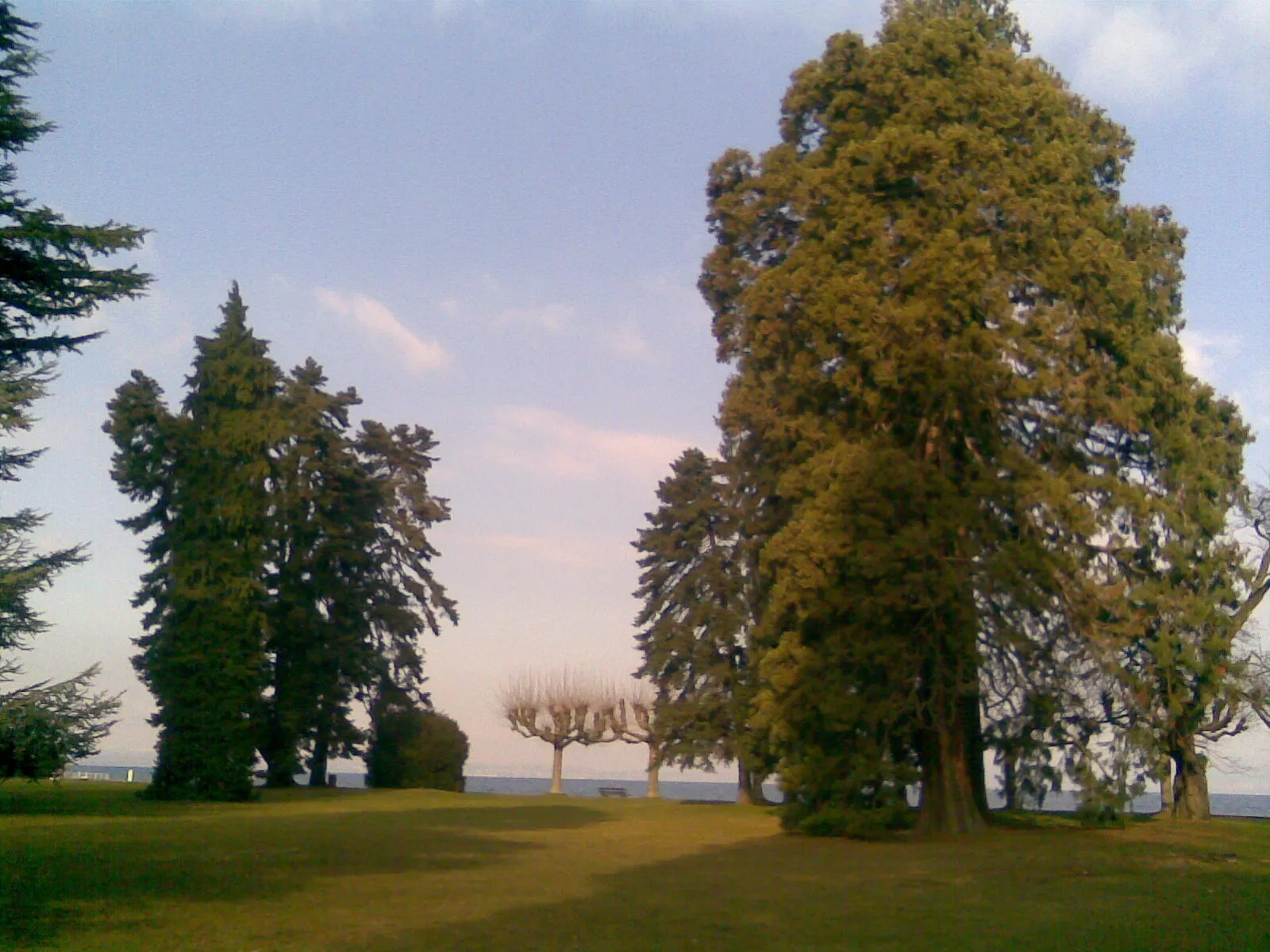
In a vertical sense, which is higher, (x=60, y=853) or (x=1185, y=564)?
(x=1185, y=564)

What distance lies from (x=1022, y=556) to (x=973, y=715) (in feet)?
13.9

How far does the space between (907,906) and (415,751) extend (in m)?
30.3

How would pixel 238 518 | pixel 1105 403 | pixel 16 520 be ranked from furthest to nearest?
pixel 238 518, pixel 16 520, pixel 1105 403

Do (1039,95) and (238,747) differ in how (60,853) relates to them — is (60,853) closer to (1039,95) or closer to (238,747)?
(238,747)

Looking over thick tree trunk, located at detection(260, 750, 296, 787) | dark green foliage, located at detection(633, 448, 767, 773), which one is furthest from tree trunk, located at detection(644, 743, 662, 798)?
thick tree trunk, located at detection(260, 750, 296, 787)

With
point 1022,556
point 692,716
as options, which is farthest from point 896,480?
point 692,716

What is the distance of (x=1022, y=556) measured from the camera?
19391 millimetres

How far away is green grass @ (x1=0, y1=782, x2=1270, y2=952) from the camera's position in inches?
375

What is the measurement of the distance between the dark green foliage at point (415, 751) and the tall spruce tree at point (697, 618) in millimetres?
7551

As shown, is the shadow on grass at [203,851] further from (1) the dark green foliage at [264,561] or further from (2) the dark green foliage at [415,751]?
(2) the dark green foliage at [415,751]

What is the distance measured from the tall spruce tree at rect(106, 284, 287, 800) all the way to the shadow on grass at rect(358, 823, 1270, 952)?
17915 mm

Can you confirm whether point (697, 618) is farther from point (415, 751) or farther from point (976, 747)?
point (976, 747)

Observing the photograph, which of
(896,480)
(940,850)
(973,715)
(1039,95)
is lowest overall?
(940,850)

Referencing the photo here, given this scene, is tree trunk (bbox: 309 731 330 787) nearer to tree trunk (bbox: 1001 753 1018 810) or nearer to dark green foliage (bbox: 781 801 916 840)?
dark green foliage (bbox: 781 801 916 840)
